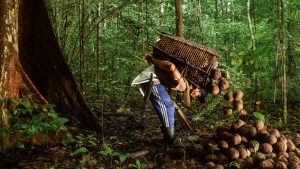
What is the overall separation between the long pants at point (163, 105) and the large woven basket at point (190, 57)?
66cm

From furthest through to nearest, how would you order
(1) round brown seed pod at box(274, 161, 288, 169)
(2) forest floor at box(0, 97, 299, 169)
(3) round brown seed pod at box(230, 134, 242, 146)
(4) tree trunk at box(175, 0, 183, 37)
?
(4) tree trunk at box(175, 0, 183, 37) → (3) round brown seed pod at box(230, 134, 242, 146) → (1) round brown seed pod at box(274, 161, 288, 169) → (2) forest floor at box(0, 97, 299, 169)

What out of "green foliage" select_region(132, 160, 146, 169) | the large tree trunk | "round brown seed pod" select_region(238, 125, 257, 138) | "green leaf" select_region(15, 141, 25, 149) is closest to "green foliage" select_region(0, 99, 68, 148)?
"green leaf" select_region(15, 141, 25, 149)

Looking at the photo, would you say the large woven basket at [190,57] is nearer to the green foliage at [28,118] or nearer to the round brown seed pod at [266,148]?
the round brown seed pod at [266,148]

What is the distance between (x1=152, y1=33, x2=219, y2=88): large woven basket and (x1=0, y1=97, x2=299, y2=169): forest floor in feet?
3.30

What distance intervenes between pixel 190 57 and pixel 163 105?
1.00 m

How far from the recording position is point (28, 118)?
4570 mm

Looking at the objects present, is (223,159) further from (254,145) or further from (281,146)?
(281,146)

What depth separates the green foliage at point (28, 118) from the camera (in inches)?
154

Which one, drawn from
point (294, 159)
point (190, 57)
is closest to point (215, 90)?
point (190, 57)

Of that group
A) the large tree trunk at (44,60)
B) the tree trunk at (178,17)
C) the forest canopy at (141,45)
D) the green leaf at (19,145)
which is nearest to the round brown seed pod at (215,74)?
the large tree trunk at (44,60)

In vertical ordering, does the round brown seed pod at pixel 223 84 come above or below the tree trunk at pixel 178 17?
below

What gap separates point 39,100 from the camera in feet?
15.7

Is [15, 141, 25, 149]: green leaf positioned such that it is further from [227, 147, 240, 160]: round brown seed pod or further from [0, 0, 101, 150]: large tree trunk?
[227, 147, 240, 160]: round brown seed pod

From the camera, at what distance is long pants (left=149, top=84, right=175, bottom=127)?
18.0ft
